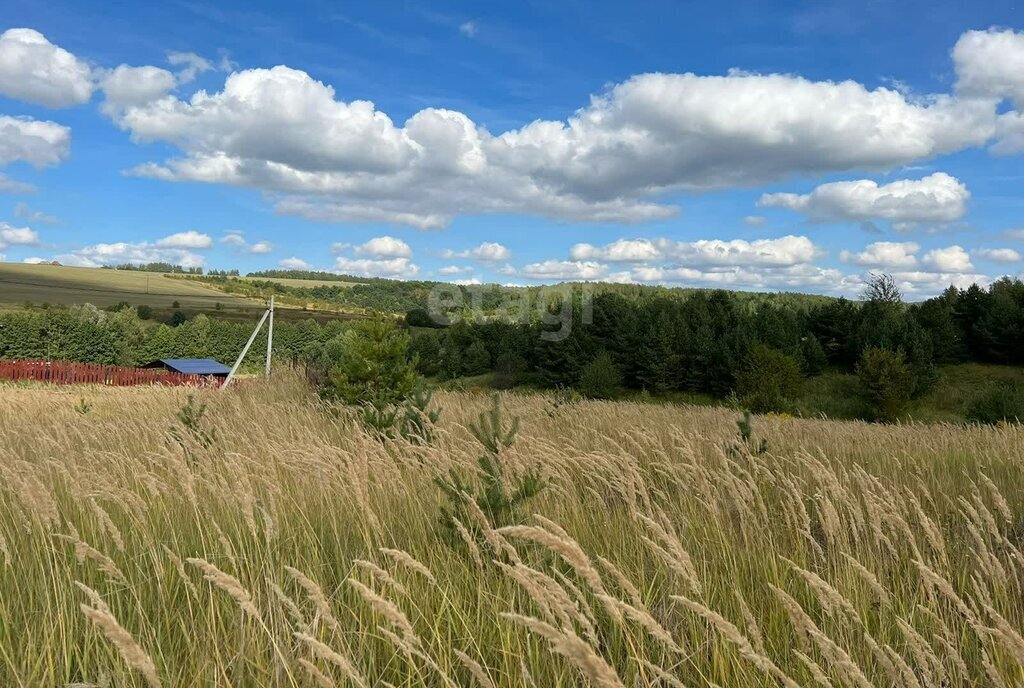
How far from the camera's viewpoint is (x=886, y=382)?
131 ft

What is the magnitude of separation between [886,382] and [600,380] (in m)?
21.2

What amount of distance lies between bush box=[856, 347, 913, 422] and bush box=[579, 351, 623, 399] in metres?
19.1

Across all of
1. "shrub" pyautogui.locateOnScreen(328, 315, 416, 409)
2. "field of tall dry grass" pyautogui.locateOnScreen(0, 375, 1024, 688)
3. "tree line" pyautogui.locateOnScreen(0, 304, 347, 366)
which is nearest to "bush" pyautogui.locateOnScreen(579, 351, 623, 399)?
"tree line" pyautogui.locateOnScreen(0, 304, 347, 366)

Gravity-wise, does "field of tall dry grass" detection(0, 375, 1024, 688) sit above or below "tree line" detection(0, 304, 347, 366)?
above

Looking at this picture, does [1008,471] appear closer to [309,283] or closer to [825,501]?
[825,501]

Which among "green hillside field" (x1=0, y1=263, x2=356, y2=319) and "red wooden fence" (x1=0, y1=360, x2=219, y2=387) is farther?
"green hillside field" (x1=0, y1=263, x2=356, y2=319)

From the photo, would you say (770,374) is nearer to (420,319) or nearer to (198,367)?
Result: (198,367)

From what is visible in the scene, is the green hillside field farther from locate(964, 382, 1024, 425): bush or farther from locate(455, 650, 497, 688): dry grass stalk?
locate(455, 650, 497, 688): dry grass stalk

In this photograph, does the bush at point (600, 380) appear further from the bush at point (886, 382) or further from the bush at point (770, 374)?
the bush at point (886, 382)

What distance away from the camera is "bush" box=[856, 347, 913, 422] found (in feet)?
131

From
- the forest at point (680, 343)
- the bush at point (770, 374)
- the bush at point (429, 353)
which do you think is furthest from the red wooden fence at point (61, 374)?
the bush at point (429, 353)

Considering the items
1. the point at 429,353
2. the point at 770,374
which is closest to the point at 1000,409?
the point at 770,374

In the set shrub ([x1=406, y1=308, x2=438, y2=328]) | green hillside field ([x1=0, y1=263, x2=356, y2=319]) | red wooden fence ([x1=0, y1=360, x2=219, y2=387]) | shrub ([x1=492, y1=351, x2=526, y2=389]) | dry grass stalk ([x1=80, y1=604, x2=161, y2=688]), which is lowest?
shrub ([x1=492, y1=351, x2=526, y2=389])

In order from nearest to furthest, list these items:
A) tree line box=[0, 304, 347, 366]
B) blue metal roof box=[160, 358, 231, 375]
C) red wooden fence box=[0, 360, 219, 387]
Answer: red wooden fence box=[0, 360, 219, 387] < blue metal roof box=[160, 358, 231, 375] < tree line box=[0, 304, 347, 366]
